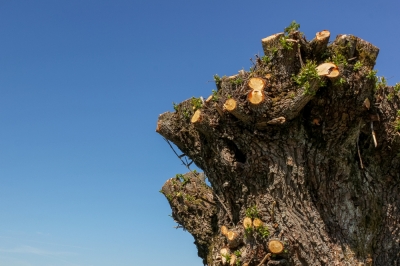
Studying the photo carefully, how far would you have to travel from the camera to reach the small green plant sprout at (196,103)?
7.62 metres

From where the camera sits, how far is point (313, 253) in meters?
6.72

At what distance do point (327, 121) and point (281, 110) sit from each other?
0.93 metres

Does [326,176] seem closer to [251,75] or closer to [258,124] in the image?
[258,124]

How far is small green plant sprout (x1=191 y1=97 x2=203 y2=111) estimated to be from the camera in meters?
7.62

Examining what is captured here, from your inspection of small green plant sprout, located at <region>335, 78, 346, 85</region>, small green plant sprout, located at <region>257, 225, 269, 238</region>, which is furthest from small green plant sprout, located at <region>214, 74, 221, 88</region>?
small green plant sprout, located at <region>257, 225, 269, 238</region>

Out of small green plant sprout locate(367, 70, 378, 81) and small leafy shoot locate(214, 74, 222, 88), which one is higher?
small leafy shoot locate(214, 74, 222, 88)

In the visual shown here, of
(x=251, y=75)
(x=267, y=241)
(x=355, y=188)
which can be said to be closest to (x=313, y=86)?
(x=251, y=75)

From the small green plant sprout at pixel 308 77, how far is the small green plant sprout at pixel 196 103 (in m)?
1.94

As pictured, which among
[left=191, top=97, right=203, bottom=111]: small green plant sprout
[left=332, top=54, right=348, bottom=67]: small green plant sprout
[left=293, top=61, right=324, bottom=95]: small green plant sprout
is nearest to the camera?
[left=293, top=61, right=324, bottom=95]: small green plant sprout

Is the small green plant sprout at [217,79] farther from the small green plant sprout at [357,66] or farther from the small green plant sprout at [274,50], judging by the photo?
the small green plant sprout at [357,66]

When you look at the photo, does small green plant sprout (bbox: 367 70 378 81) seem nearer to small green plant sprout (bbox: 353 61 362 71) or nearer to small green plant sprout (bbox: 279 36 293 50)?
small green plant sprout (bbox: 353 61 362 71)

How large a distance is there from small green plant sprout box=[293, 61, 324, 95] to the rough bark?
25 mm

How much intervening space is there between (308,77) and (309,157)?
1.48 m

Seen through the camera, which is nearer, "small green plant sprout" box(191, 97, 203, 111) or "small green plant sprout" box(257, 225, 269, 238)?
"small green plant sprout" box(257, 225, 269, 238)
